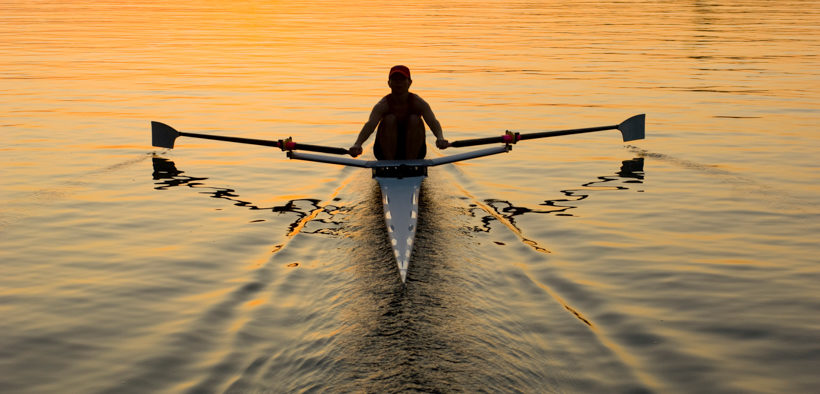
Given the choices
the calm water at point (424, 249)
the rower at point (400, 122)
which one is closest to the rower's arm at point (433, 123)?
the rower at point (400, 122)

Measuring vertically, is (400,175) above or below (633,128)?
below

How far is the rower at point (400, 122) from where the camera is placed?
1323cm

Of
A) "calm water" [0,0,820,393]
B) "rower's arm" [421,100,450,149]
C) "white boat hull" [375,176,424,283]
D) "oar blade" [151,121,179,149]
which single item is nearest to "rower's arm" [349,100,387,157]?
"rower's arm" [421,100,450,149]

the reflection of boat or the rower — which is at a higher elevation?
the rower

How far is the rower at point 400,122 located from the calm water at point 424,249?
0.99m

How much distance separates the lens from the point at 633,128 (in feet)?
57.0

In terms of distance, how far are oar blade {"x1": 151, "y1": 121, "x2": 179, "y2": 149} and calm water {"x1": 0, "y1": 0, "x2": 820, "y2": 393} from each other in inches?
19.3

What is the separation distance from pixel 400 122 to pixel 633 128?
6.44m

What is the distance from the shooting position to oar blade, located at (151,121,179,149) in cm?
1717

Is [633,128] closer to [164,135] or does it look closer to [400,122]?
Result: [400,122]

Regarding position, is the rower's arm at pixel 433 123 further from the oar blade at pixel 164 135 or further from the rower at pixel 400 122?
the oar blade at pixel 164 135

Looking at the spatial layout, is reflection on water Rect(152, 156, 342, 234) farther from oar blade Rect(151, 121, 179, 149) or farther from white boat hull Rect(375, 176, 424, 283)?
white boat hull Rect(375, 176, 424, 283)

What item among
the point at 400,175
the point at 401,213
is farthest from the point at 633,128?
the point at 401,213

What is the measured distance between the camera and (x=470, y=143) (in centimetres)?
1481
